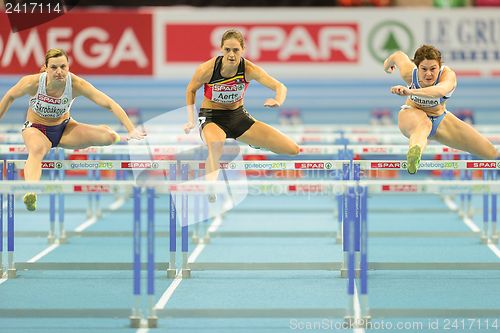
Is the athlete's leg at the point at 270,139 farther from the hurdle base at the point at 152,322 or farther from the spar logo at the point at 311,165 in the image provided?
the hurdle base at the point at 152,322

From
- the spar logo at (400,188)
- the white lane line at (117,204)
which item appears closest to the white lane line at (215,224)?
the white lane line at (117,204)

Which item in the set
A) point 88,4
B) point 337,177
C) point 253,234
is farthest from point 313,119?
point 337,177

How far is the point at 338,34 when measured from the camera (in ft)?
57.4

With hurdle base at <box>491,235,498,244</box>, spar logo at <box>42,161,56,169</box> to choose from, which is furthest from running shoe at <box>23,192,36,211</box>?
hurdle base at <box>491,235,498,244</box>

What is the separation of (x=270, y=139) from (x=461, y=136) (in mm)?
1707

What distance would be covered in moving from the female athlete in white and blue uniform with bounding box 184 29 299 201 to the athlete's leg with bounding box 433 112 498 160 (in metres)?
1.33

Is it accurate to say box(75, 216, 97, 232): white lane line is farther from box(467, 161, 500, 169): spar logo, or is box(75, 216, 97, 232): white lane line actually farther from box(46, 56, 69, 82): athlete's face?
box(467, 161, 500, 169): spar logo

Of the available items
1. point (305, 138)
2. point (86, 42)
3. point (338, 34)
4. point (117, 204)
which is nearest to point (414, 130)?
point (305, 138)

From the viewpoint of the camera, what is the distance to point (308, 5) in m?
17.7

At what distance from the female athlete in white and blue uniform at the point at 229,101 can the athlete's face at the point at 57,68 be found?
3.64ft

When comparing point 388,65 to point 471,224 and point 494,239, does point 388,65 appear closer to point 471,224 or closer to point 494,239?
point 494,239

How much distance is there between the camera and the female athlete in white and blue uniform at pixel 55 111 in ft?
28.2

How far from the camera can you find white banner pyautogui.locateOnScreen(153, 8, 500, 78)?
1742 centimetres

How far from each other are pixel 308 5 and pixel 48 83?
9618 mm
